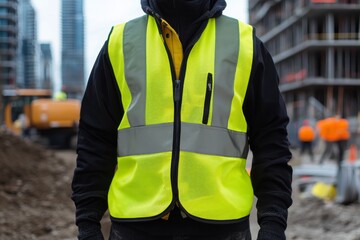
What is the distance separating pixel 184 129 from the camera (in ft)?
6.77

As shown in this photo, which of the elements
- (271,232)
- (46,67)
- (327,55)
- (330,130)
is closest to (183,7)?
(271,232)

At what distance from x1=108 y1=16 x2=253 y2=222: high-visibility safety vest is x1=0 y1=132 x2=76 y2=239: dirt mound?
5.20 m

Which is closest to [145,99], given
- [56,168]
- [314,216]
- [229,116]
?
[229,116]

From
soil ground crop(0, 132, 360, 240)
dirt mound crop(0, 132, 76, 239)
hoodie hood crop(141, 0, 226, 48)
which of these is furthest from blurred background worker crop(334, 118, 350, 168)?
hoodie hood crop(141, 0, 226, 48)

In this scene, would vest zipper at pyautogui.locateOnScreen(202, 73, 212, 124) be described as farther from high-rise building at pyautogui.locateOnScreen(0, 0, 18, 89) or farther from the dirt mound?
high-rise building at pyautogui.locateOnScreen(0, 0, 18, 89)

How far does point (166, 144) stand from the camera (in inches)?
80.9

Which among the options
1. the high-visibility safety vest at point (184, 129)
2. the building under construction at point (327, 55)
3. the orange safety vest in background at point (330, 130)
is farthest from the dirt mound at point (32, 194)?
the building under construction at point (327, 55)

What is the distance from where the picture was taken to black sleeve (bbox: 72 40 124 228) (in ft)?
7.18

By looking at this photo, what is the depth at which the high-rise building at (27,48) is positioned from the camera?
237 ft

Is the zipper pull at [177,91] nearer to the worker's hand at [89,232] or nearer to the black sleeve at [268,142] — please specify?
the black sleeve at [268,142]

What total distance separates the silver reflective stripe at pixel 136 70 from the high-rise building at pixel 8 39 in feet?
269

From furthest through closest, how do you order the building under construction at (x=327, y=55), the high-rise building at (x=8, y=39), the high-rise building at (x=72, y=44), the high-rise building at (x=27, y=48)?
the high-rise building at (x=8, y=39)
the high-rise building at (x=27, y=48)
the building under construction at (x=327, y=55)
the high-rise building at (x=72, y=44)

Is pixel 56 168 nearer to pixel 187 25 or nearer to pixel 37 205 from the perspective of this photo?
pixel 37 205

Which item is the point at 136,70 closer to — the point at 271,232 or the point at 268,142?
the point at 268,142
